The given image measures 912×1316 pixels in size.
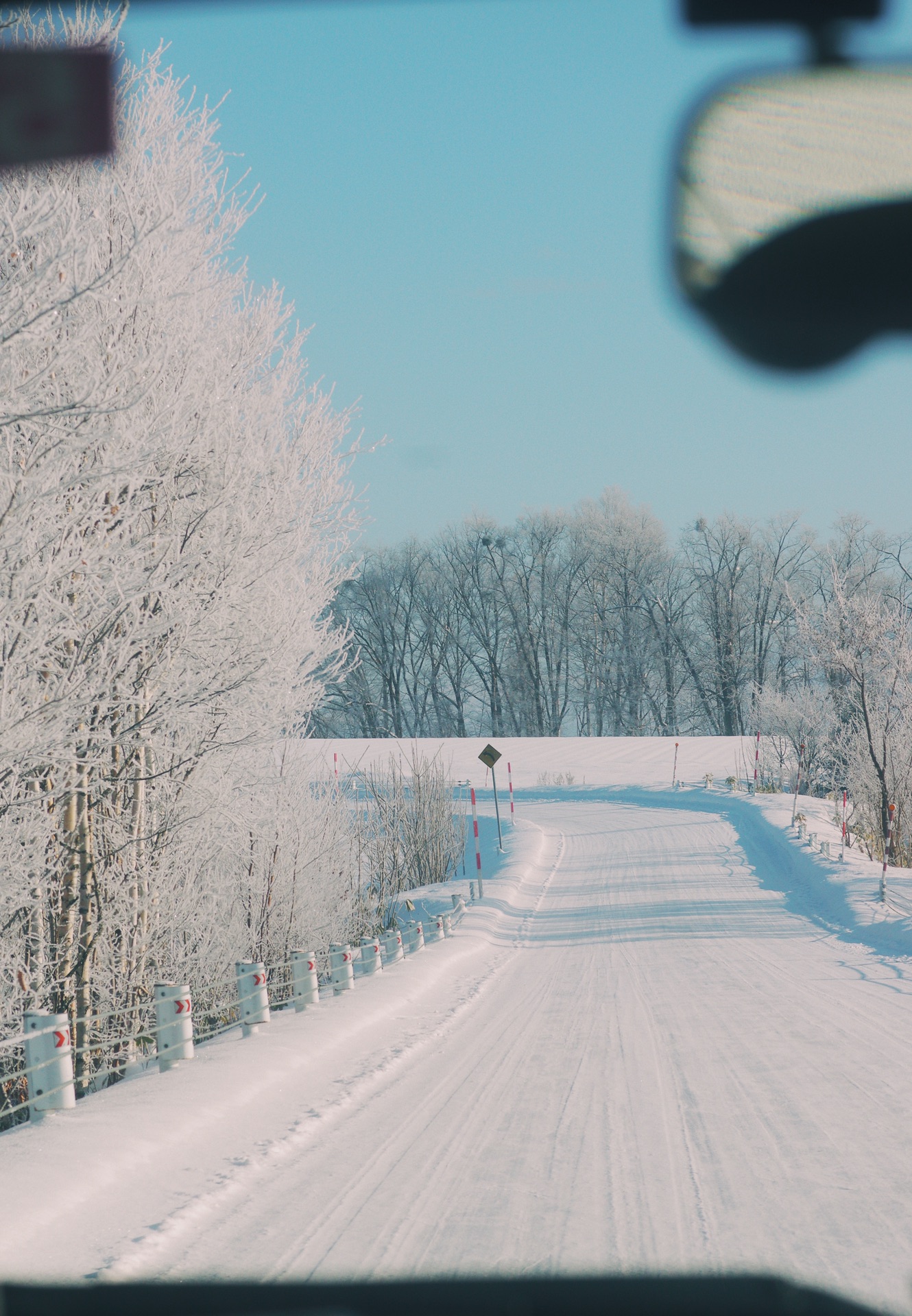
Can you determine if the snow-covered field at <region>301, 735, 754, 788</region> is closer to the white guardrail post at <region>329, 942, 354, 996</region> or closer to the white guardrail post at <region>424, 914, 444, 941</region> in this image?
the white guardrail post at <region>424, 914, 444, 941</region>

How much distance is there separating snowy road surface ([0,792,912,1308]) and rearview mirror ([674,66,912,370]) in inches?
134

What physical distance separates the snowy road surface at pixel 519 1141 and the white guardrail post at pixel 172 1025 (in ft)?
0.70

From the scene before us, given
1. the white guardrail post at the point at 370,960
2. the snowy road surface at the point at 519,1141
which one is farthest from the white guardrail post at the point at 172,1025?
the white guardrail post at the point at 370,960

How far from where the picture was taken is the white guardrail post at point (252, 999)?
33.4 ft

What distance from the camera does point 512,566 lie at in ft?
239

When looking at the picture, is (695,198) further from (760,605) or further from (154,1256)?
(760,605)

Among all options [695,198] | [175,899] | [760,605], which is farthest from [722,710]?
[695,198]

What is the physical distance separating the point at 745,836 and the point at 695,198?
27.6m

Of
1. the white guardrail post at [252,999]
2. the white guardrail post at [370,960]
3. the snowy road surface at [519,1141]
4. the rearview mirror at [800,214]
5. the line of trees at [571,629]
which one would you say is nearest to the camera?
the rearview mirror at [800,214]

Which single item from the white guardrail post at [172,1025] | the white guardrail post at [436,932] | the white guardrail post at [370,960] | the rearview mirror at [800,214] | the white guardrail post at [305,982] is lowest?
the white guardrail post at [436,932]

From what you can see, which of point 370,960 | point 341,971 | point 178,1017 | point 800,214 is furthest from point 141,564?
point 800,214

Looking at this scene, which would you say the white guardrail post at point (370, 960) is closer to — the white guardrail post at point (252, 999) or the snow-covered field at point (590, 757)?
the white guardrail post at point (252, 999)

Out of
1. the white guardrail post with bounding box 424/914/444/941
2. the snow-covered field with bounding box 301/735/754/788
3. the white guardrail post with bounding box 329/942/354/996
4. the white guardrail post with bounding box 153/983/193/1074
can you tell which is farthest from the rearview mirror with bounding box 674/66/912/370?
the snow-covered field with bounding box 301/735/754/788

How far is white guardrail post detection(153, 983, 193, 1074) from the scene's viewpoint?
875 cm
